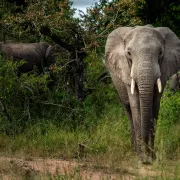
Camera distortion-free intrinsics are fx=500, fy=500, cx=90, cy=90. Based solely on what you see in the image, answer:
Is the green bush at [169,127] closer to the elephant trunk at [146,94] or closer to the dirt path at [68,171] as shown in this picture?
the elephant trunk at [146,94]

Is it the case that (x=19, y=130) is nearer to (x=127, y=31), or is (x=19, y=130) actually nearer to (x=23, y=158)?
(x=23, y=158)

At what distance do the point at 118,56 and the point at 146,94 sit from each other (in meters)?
1.30

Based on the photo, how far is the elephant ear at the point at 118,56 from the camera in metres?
8.22

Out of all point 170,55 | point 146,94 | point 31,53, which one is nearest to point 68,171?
point 146,94

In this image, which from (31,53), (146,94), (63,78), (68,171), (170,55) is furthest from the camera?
(31,53)

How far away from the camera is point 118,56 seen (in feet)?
27.9

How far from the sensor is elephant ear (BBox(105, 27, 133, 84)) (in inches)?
324

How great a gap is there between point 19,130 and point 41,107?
104cm

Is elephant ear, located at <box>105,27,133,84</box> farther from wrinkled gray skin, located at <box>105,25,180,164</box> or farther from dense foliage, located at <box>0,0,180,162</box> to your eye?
dense foliage, located at <box>0,0,180,162</box>

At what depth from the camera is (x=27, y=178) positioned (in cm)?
605

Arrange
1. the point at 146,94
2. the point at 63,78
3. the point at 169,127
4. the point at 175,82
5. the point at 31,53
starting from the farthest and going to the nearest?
the point at 175,82 → the point at 31,53 → the point at 63,78 → the point at 169,127 → the point at 146,94

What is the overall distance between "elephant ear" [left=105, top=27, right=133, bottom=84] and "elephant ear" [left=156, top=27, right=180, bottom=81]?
607 mm

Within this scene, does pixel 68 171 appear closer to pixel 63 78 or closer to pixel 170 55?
pixel 170 55

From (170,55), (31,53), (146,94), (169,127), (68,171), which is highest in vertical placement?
(31,53)
